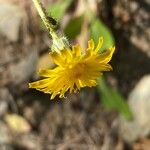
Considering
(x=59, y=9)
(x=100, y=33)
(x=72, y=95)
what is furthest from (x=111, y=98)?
(x=59, y=9)

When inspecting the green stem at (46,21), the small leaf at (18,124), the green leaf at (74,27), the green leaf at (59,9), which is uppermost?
the green leaf at (59,9)

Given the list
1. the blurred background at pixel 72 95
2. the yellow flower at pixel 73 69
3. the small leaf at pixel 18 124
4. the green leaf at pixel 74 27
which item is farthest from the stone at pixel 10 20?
the yellow flower at pixel 73 69

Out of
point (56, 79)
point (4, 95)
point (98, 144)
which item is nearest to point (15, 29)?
point (4, 95)

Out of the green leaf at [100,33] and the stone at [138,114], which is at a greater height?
the green leaf at [100,33]

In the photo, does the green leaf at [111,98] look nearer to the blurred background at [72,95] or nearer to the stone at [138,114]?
the blurred background at [72,95]

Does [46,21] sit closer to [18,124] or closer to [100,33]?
[100,33]

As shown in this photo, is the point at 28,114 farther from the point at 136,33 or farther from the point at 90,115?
the point at 136,33

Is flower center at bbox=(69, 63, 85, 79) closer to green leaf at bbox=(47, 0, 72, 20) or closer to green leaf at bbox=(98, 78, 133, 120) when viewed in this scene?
green leaf at bbox=(47, 0, 72, 20)
